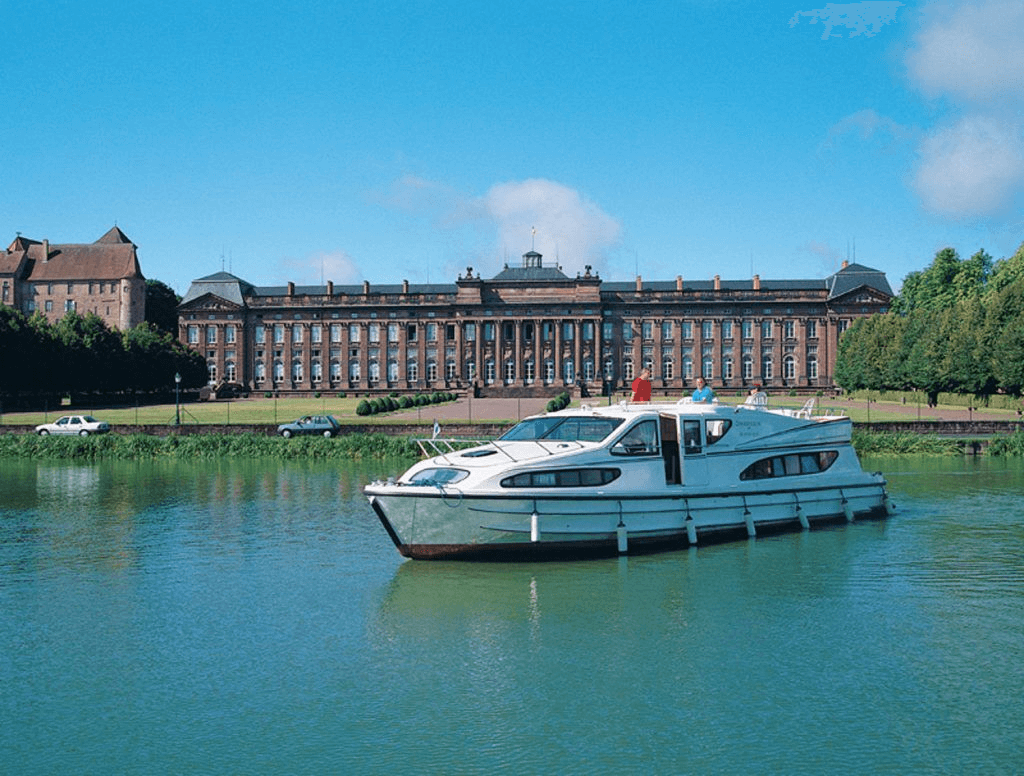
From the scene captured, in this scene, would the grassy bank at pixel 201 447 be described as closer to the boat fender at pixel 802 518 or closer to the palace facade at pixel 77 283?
the boat fender at pixel 802 518

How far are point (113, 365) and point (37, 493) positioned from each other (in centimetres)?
5912

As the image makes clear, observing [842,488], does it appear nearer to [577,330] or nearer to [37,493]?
[37,493]

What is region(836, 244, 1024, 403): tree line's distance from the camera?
Answer: 67.1m

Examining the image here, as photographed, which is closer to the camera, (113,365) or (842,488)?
(842,488)

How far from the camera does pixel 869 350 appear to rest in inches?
3708

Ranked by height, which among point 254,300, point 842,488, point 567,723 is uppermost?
point 254,300

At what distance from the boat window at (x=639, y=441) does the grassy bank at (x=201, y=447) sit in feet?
80.3

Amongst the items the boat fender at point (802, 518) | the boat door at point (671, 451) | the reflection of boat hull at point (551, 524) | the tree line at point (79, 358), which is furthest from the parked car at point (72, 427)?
the boat fender at point (802, 518)

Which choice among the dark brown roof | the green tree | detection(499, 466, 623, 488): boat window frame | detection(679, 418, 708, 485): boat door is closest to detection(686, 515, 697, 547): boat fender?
detection(679, 418, 708, 485): boat door

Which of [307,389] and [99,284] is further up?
[99,284]

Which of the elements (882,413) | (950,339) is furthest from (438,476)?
(950,339)

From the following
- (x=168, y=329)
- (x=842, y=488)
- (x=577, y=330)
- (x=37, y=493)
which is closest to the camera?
(x=842, y=488)

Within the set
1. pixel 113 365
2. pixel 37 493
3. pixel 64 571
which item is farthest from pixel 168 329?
pixel 64 571

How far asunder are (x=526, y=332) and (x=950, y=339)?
197ft
